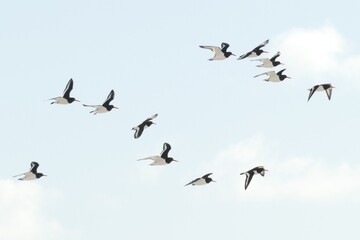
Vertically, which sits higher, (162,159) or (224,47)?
(224,47)

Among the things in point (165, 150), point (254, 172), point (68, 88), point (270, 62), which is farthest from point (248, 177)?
point (68, 88)

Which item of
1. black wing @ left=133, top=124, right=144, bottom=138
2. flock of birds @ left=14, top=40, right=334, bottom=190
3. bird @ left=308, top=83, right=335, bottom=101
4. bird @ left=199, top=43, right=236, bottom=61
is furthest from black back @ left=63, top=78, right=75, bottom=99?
bird @ left=308, top=83, right=335, bottom=101

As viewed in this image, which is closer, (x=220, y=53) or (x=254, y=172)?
(x=254, y=172)

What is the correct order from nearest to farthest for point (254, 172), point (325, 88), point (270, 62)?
point (254, 172), point (270, 62), point (325, 88)

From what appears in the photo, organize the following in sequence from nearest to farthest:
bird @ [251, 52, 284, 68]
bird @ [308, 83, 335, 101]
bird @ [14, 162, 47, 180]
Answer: bird @ [14, 162, 47, 180]
bird @ [251, 52, 284, 68]
bird @ [308, 83, 335, 101]

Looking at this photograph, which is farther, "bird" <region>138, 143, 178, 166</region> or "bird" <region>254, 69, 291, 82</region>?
"bird" <region>254, 69, 291, 82</region>

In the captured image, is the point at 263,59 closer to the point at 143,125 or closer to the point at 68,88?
the point at 143,125

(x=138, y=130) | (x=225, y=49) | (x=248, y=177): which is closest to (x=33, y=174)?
(x=138, y=130)

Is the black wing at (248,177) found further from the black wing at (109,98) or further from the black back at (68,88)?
the black back at (68,88)

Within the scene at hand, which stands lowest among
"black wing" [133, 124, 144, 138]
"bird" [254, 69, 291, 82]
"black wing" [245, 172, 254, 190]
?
"black wing" [245, 172, 254, 190]

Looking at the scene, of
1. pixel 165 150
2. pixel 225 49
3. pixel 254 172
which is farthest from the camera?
pixel 225 49

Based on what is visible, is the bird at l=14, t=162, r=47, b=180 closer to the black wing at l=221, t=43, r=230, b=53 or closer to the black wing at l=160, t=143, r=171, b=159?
the black wing at l=160, t=143, r=171, b=159

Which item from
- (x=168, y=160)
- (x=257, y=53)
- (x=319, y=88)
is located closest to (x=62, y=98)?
(x=168, y=160)

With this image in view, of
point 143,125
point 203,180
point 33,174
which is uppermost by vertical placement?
point 143,125
